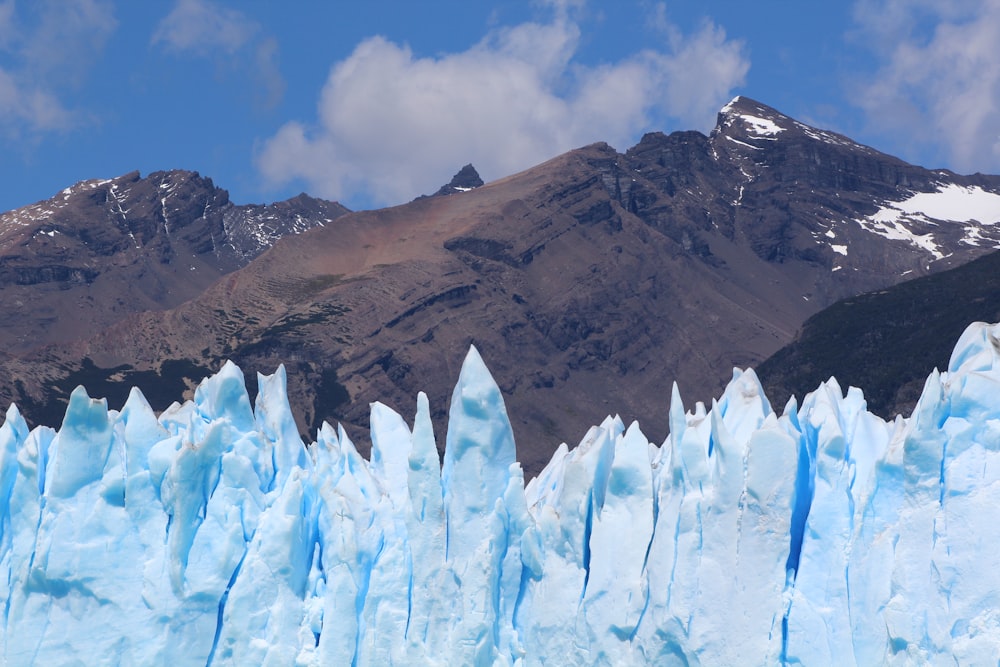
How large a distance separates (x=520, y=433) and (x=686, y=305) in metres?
39.9

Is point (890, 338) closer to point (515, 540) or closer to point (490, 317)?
point (490, 317)

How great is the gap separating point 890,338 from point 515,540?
284 feet

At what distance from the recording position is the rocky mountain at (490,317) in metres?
142

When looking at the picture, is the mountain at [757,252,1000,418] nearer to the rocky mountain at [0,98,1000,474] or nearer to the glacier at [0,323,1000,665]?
the rocky mountain at [0,98,1000,474]

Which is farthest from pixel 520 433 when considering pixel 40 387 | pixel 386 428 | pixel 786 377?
pixel 386 428

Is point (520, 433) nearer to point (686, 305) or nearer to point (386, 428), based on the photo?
point (686, 305)

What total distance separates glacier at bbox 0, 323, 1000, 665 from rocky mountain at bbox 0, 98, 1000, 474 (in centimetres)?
9981

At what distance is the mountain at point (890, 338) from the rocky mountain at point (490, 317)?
74.4 ft

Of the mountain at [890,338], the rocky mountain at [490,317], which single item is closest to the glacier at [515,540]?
the mountain at [890,338]

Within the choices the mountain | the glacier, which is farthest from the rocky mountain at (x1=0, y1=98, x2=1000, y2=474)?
the glacier

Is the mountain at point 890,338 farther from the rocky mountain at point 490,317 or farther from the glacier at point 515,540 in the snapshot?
the glacier at point 515,540

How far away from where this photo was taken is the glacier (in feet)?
81.6

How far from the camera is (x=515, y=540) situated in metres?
27.7

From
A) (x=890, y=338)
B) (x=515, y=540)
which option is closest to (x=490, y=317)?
(x=890, y=338)
